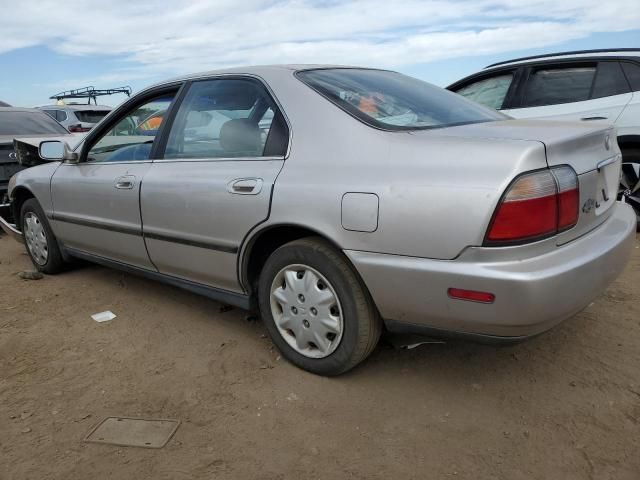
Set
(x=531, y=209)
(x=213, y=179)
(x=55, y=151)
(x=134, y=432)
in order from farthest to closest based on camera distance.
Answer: (x=55, y=151)
(x=213, y=179)
(x=134, y=432)
(x=531, y=209)

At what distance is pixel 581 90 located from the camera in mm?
5062

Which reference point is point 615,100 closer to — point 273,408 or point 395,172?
point 395,172

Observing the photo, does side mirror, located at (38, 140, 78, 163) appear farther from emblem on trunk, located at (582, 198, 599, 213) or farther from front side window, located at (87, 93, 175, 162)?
emblem on trunk, located at (582, 198, 599, 213)

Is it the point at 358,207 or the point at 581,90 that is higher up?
the point at 581,90

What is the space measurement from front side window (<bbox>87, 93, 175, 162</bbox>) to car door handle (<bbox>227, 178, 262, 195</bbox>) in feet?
3.05

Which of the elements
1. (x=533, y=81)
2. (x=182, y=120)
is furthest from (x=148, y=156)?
(x=533, y=81)

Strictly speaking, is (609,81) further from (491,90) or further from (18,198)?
(18,198)

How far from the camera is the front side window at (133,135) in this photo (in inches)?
136

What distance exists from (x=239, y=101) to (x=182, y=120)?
1.49 ft

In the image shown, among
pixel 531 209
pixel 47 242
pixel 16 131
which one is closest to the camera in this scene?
pixel 531 209

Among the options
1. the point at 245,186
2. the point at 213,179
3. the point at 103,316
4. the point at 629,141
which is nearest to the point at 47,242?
the point at 103,316

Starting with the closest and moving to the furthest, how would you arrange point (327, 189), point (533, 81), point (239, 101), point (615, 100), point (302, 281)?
point (327, 189), point (302, 281), point (239, 101), point (615, 100), point (533, 81)

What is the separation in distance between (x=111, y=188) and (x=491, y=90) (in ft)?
12.9

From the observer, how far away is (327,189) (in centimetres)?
238
